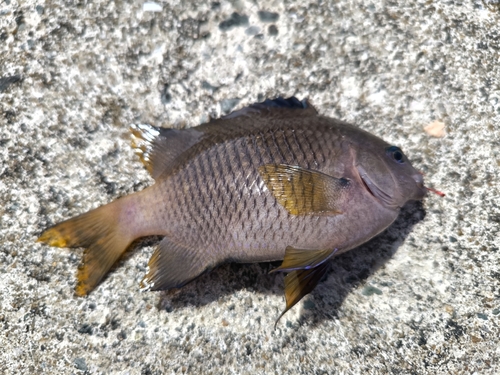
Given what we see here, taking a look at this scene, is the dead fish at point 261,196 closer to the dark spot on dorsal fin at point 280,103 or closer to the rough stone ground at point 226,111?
the dark spot on dorsal fin at point 280,103

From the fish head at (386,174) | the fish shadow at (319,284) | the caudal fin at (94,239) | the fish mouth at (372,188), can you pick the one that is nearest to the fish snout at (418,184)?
the fish head at (386,174)

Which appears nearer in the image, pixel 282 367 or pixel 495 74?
pixel 282 367

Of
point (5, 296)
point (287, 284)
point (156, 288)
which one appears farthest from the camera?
point (5, 296)

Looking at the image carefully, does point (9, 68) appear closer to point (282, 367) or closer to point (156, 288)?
point (156, 288)

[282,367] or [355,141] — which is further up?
[355,141]

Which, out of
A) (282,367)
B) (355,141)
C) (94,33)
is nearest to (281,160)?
(355,141)

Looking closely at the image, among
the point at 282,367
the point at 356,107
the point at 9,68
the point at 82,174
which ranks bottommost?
the point at 282,367

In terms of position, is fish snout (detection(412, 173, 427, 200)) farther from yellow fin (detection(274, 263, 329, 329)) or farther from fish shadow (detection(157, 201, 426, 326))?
yellow fin (detection(274, 263, 329, 329))

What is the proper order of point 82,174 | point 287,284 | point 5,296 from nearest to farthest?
1. point 287,284
2. point 5,296
3. point 82,174
